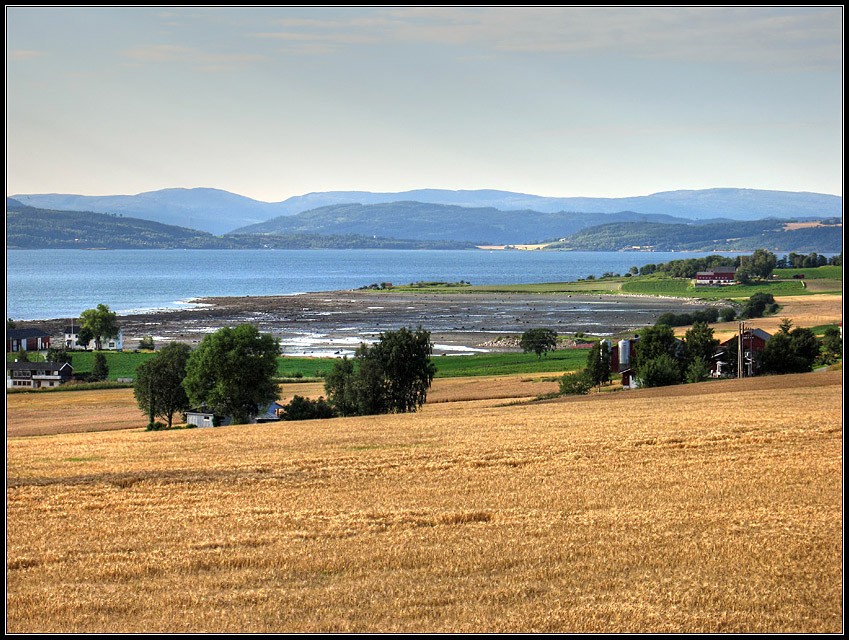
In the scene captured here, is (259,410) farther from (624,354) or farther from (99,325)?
(99,325)

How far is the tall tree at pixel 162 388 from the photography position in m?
45.7

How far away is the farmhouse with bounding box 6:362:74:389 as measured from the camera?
68.5 metres

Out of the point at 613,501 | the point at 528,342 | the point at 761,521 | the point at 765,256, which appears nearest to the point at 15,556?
the point at 613,501

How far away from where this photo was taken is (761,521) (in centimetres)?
1599

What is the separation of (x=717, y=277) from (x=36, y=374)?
114 metres

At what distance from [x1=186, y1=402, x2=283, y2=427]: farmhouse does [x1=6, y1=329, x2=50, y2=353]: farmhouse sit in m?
45.8

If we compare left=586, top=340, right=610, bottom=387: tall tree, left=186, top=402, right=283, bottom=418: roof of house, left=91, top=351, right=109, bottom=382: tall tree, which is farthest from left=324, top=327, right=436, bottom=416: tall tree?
left=91, top=351, right=109, bottom=382: tall tree

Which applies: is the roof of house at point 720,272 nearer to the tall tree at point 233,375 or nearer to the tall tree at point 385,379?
the tall tree at point 385,379

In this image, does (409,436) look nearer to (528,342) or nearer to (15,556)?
(15,556)

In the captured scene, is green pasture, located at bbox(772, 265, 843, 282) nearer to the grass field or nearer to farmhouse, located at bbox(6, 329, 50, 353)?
the grass field

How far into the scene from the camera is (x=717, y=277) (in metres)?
155

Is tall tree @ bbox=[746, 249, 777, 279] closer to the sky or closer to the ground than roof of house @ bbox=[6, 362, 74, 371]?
closer to the sky

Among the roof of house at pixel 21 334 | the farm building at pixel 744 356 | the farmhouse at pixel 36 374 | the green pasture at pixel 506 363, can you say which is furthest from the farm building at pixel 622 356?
the roof of house at pixel 21 334

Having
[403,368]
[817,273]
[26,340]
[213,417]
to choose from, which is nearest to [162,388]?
[213,417]
